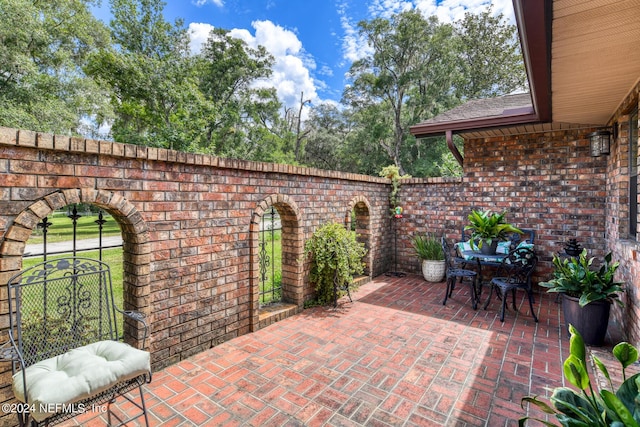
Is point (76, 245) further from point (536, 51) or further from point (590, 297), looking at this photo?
point (590, 297)

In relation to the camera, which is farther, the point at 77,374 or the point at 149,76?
the point at 149,76

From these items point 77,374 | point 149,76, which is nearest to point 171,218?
point 77,374

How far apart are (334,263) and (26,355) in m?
3.39

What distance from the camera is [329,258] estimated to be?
4.62 m

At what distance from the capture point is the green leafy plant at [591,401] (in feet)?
4.25

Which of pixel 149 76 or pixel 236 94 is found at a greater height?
pixel 236 94

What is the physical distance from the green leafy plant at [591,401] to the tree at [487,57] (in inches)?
739

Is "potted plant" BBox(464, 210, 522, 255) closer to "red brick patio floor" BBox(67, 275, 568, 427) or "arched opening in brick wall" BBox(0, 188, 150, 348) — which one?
"red brick patio floor" BBox(67, 275, 568, 427)

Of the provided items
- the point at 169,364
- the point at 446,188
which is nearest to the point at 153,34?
the point at 446,188

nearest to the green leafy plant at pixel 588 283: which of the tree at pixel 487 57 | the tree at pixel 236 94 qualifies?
the tree at pixel 236 94

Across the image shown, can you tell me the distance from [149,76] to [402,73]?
1373 cm

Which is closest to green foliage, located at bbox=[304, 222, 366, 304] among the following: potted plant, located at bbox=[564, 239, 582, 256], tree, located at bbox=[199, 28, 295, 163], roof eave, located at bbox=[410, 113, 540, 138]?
roof eave, located at bbox=[410, 113, 540, 138]

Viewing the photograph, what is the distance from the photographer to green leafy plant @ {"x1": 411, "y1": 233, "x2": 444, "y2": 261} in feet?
20.1

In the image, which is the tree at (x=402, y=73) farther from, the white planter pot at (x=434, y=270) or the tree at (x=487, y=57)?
the white planter pot at (x=434, y=270)
